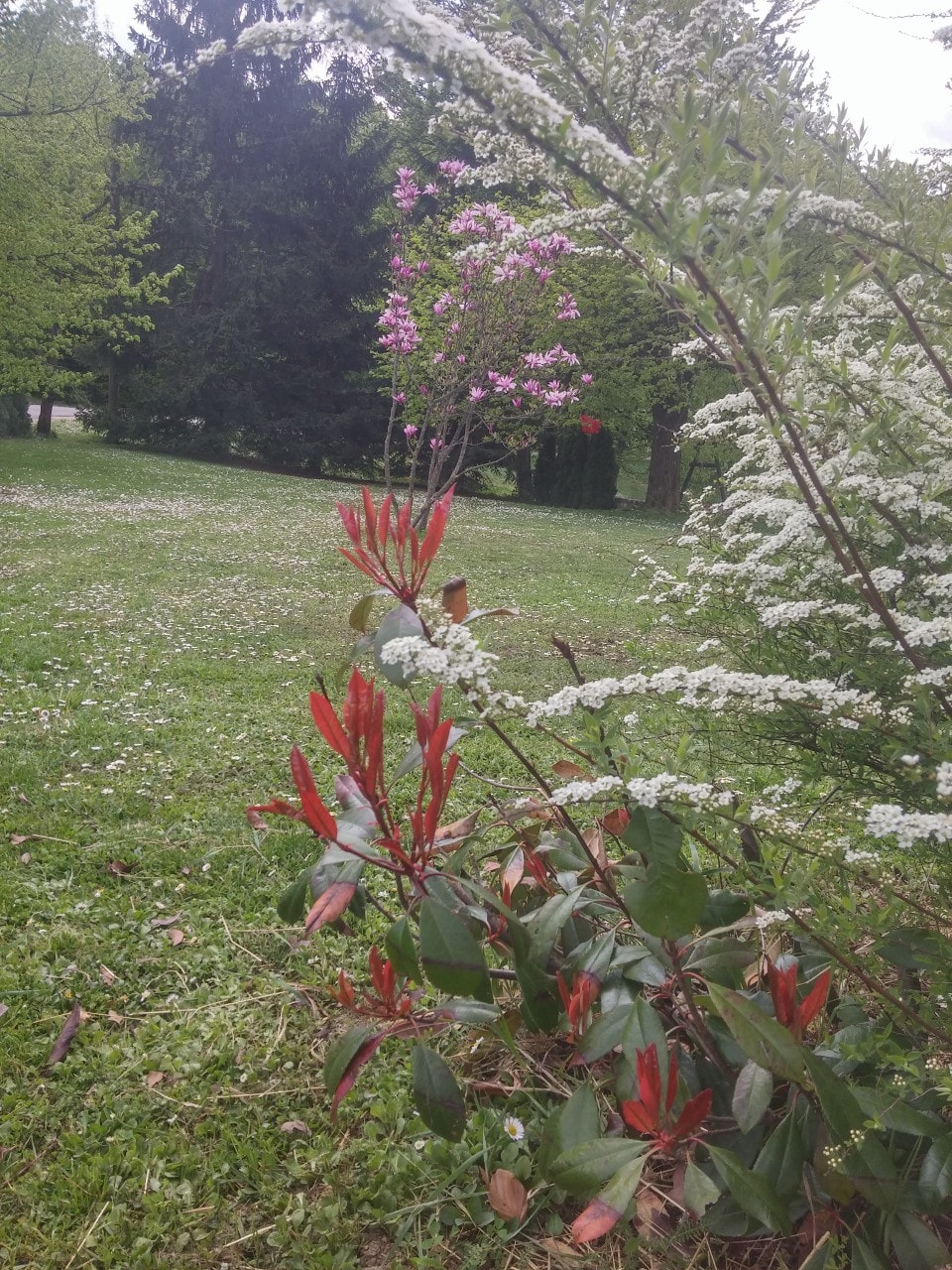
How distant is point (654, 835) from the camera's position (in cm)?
129

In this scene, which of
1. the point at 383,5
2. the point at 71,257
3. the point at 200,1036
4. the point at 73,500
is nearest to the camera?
the point at 383,5

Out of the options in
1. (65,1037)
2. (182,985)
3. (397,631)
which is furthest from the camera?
(182,985)

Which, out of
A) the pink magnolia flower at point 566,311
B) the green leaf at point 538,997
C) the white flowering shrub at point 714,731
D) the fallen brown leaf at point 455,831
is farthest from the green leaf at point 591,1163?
the pink magnolia flower at point 566,311

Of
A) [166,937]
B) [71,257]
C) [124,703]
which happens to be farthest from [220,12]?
[166,937]

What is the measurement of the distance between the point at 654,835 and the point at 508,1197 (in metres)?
0.81

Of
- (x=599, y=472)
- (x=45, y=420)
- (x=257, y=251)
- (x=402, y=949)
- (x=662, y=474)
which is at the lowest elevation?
(x=402, y=949)

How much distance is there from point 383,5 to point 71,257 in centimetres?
1726

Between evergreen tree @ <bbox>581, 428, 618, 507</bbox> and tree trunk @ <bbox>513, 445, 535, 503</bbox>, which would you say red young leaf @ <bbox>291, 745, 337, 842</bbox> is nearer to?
evergreen tree @ <bbox>581, 428, 618, 507</bbox>

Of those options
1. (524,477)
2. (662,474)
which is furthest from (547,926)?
(524,477)

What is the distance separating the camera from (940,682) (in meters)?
1.31

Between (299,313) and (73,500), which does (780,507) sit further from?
(299,313)

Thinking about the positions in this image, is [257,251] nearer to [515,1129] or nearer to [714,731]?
[714,731]

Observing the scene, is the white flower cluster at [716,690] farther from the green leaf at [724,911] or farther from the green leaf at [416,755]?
the green leaf at [724,911]

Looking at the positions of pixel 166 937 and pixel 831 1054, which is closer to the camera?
pixel 831 1054
